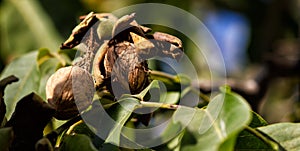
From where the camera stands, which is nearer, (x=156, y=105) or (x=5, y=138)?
(x=5, y=138)

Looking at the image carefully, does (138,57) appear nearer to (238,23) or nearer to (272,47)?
(272,47)

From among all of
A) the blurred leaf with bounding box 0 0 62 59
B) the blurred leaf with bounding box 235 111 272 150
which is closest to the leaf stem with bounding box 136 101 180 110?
the blurred leaf with bounding box 235 111 272 150

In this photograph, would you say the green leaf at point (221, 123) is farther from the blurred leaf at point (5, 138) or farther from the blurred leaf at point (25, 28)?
A: the blurred leaf at point (25, 28)

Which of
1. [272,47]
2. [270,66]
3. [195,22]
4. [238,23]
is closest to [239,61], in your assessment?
[238,23]

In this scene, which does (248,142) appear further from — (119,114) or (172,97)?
(172,97)

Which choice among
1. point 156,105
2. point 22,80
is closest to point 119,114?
point 156,105

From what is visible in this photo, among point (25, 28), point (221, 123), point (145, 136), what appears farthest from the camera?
point (25, 28)

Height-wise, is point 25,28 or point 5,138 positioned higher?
point 5,138
